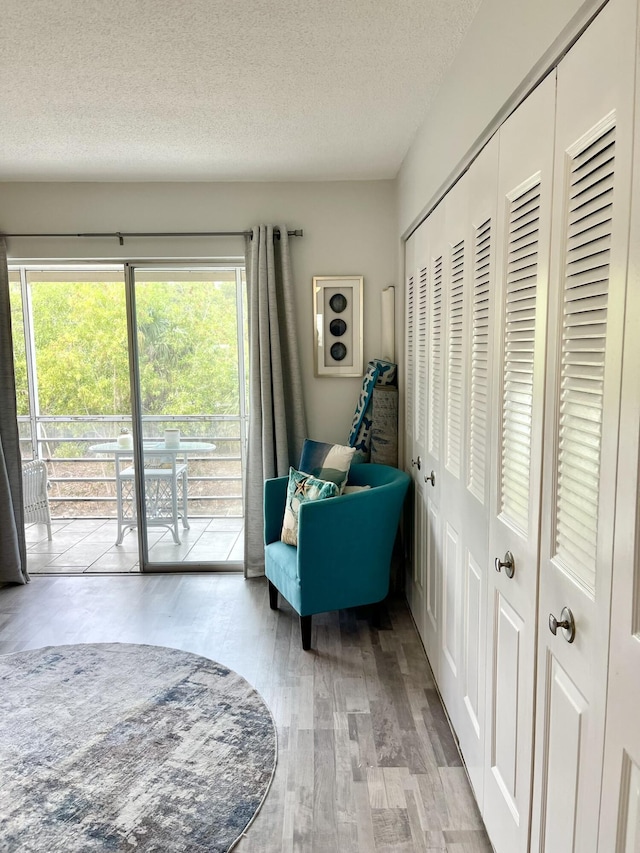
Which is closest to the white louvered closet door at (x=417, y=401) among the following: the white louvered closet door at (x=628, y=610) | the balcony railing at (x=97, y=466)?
the balcony railing at (x=97, y=466)

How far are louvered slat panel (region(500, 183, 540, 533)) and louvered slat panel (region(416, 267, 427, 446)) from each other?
1.21m

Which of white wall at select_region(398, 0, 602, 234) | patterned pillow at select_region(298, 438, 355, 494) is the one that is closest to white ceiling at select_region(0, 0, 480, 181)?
white wall at select_region(398, 0, 602, 234)

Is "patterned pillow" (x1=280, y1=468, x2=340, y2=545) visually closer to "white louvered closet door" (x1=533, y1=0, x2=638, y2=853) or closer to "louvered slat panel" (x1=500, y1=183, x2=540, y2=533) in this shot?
"louvered slat panel" (x1=500, y1=183, x2=540, y2=533)

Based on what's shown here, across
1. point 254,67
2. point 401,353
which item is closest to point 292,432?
point 401,353

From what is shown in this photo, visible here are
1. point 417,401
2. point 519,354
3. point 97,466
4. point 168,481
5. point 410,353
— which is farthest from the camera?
point 97,466

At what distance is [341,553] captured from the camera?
2.78 m

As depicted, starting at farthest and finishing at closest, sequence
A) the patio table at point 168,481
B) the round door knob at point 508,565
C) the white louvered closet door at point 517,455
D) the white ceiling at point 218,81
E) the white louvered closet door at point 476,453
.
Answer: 1. the patio table at point 168,481
2. the white ceiling at point 218,81
3. the white louvered closet door at point 476,453
4. the round door knob at point 508,565
5. the white louvered closet door at point 517,455

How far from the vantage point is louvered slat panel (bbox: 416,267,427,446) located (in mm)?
2713

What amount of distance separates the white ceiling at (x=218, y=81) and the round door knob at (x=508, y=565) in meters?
1.65

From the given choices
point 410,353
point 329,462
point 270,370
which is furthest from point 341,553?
point 270,370

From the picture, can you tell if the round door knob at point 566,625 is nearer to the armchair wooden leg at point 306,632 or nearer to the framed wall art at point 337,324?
the armchair wooden leg at point 306,632

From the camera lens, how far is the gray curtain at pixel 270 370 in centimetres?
354

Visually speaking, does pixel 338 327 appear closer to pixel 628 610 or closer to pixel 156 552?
pixel 156 552

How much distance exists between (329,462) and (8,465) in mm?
2175
